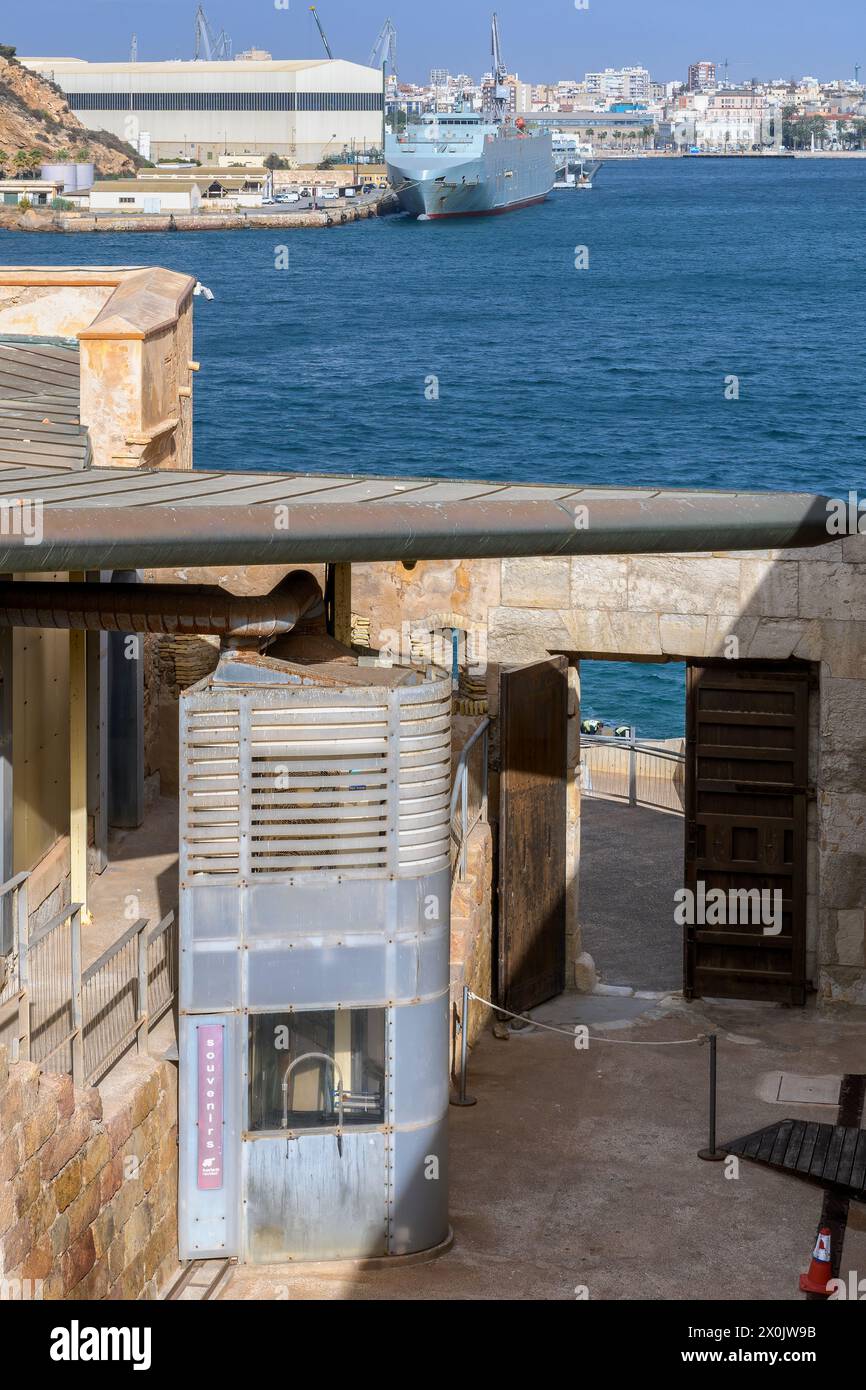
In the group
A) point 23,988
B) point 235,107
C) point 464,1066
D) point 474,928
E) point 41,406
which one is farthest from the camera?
point 235,107

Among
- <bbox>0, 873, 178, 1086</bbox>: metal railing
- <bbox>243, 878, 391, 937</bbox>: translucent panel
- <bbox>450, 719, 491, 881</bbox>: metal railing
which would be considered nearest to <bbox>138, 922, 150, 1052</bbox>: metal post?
<bbox>0, 873, 178, 1086</bbox>: metal railing

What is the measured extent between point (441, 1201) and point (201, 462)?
168 feet

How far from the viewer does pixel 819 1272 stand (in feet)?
35.4

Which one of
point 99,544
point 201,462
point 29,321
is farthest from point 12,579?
point 201,462

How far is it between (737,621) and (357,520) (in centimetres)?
600

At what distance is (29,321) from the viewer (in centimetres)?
1823

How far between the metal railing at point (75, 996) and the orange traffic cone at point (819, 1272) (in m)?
4.07

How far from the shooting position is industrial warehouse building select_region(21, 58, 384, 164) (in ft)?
625

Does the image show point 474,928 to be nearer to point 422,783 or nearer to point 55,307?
point 422,783

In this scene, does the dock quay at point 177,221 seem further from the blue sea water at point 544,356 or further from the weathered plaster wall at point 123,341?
the weathered plaster wall at point 123,341

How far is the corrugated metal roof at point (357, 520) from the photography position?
9.66m

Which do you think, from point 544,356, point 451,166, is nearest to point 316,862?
point 544,356

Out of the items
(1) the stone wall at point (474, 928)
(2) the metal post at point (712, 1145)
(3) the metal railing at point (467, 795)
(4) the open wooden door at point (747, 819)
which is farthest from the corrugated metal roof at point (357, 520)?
(4) the open wooden door at point (747, 819)

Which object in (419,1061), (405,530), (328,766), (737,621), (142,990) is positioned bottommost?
(419,1061)
